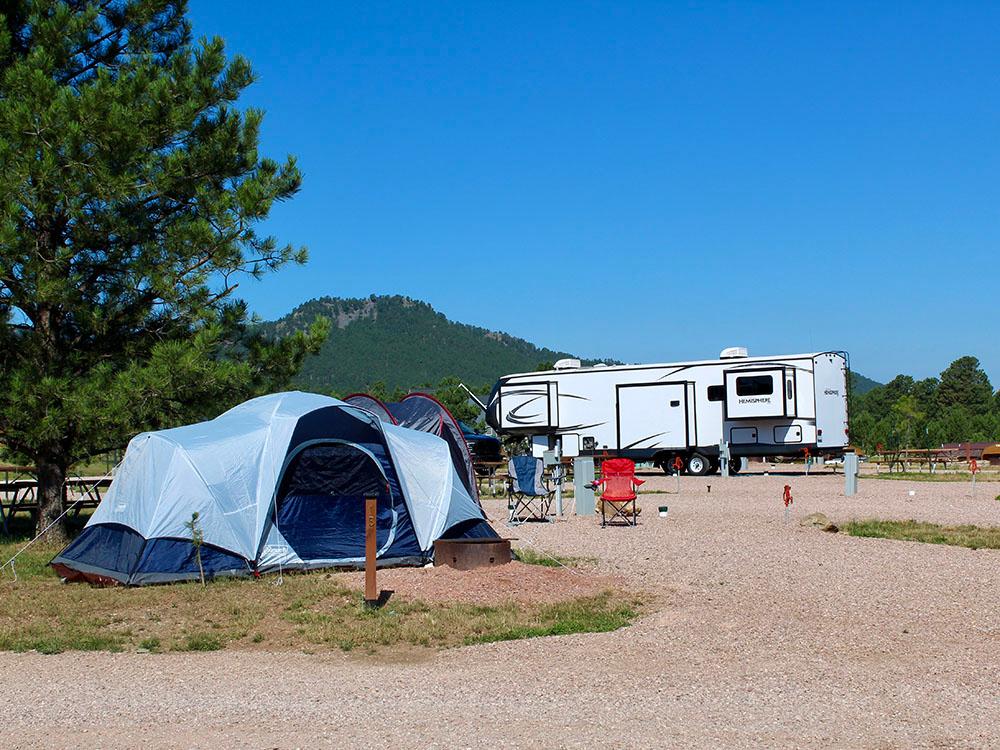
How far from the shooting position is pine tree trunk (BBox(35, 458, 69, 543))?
13180 millimetres

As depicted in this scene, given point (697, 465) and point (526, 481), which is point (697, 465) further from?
point (526, 481)

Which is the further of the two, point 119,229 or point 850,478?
point 850,478

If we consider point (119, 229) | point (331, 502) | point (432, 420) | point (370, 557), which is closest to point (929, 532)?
point (432, 420)

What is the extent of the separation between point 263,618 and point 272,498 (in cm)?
234

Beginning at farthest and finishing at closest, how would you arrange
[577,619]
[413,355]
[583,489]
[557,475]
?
[413,355] < [557,475] < [583,489] < [577,619]

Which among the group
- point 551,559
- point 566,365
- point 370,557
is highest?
point 566,365

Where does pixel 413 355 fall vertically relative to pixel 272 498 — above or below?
above

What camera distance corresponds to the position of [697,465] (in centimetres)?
2788

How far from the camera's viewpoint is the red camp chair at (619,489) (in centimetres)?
1512

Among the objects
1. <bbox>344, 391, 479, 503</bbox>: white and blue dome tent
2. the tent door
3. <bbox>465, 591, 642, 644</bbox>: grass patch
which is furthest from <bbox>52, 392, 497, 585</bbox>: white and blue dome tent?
<bbox>344, 391, 479, 503</bbox>: white and blue dome tent

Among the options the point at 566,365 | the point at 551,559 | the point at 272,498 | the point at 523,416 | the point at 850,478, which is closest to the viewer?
the point at 272,498

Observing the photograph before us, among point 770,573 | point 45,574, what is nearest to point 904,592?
point 770,573

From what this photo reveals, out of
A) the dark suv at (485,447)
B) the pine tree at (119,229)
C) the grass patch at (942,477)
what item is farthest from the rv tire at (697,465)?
the pine tree at (119,229)

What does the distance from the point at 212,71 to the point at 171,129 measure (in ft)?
3.45
